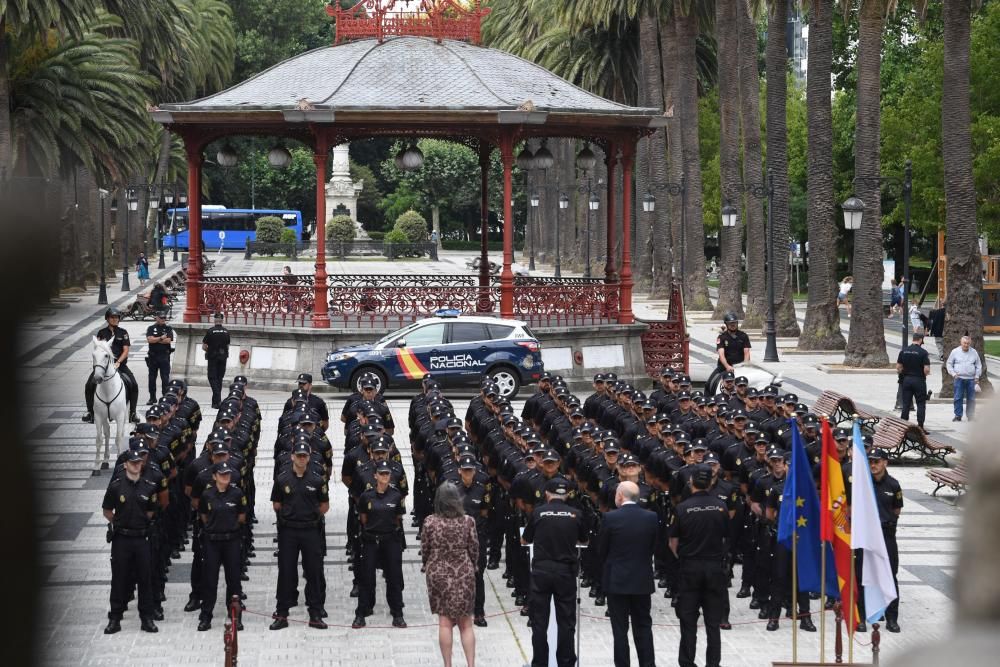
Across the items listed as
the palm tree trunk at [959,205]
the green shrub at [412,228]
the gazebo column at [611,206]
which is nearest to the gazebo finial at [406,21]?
the gazebo column at [611,206]

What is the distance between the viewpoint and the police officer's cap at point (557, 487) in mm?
11586

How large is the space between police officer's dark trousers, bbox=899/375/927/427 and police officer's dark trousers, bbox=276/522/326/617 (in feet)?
42.2

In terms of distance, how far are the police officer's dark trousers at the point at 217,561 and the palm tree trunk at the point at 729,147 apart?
114 ft

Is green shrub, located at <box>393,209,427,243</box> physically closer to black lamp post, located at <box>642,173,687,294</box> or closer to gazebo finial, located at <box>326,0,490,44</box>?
black lamp post, located at <box>642,173,687,294</box>

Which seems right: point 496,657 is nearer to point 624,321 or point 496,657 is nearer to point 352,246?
point 624,321

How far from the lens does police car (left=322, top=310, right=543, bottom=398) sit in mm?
27562

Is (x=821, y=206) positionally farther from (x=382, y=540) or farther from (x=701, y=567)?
(x=701, y=567)

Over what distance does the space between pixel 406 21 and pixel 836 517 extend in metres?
24.5

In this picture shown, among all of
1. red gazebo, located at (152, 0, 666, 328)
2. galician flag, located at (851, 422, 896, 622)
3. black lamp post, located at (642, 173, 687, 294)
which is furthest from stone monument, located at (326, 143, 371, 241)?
galician flag, located at (851, 422, 896, 622)

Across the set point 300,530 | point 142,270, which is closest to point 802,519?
point 300,530

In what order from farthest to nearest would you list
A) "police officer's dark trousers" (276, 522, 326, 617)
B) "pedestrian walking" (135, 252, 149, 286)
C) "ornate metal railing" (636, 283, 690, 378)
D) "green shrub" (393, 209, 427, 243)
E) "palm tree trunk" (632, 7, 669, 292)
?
"green shrub" (393, 209, 427, 243), "pedestrian walking" (135, 252, 149, 286), "palm tree trunk" (632, 7, 669, 292), "ornate metal railing" (636, 283, 690, 378), "police officer's dark trousers" (276, 522, 326, 617)

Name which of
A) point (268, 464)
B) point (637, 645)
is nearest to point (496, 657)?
point (637, 645)

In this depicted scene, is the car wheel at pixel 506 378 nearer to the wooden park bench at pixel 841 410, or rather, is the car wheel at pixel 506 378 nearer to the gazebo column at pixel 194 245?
the wooden park bench at pixel 841 410

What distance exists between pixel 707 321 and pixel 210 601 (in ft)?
124
